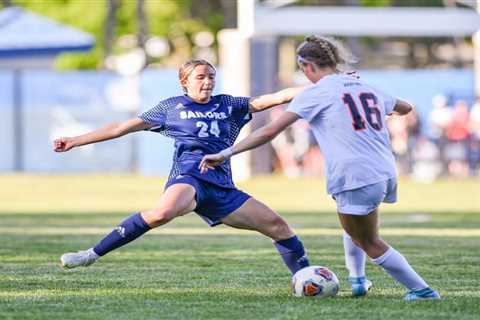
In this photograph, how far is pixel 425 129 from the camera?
97.1 feet

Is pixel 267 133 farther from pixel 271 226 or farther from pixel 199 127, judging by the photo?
pixel 199 127

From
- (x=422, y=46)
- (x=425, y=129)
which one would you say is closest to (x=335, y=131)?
(x=425, y=129)

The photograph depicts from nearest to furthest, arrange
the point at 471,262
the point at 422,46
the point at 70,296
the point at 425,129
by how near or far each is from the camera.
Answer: the point at 70,296
the point at 471,262
the point at 425,129
the point at 422,46

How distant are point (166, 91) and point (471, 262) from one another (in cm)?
2111

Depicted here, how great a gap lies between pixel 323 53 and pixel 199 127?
4.30ft

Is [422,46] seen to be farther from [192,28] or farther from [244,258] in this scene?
[244,258]

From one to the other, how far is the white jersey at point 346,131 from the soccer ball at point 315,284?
2.64ft

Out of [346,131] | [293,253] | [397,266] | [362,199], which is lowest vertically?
[293,253]

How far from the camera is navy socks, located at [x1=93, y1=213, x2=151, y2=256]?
8523mm

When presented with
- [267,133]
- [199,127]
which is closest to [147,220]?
[199,127]

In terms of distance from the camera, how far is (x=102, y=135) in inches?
353

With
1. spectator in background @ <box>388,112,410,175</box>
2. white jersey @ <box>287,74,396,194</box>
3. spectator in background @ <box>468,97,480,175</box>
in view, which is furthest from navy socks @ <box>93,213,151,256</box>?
spectator in background @ <box>468,97,480,175</box>

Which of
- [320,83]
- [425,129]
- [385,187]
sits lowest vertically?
[425,129]

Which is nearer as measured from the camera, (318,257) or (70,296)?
(70,296)
